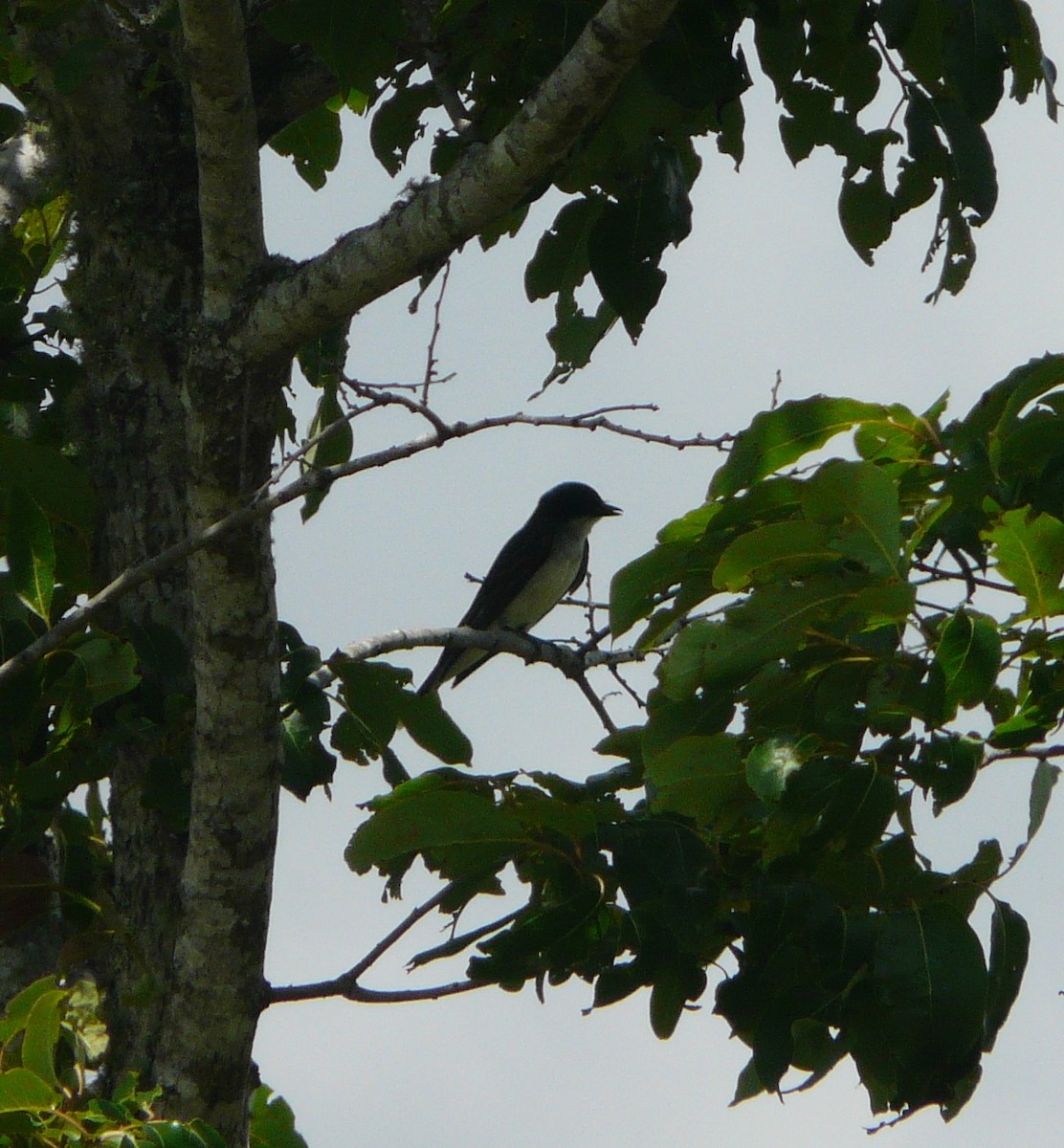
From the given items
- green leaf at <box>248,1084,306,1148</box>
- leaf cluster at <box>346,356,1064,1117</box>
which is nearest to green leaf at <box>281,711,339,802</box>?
green leaf at <box>248,1084,306,1148</box>

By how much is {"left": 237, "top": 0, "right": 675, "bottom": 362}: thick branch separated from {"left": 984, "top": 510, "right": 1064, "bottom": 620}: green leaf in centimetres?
99

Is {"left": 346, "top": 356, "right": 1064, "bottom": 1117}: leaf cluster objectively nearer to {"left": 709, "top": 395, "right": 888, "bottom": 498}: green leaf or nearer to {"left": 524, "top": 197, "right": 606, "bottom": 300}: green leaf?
{"left": 709, "top": 395, "right": 888, "bottom": 498}: green leaf

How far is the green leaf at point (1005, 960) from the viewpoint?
2.05 meters

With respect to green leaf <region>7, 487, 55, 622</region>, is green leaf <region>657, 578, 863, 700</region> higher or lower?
lower

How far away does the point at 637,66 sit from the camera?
2.67 m

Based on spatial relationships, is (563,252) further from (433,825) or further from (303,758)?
(433,825)

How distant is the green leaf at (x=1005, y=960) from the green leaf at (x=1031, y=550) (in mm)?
486

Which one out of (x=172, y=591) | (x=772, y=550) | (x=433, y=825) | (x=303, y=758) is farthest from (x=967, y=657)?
(x=172, y=591)

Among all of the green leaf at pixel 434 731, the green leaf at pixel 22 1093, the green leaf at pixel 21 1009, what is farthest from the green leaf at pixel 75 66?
the green leaf at pixel 22 1093

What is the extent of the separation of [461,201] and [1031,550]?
4.25 feet

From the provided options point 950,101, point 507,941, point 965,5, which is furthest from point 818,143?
point 507,941

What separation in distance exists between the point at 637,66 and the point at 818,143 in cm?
90

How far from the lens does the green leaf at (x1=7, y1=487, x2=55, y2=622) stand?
2689 millimetres

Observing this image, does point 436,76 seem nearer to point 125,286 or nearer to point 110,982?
point 125,286
